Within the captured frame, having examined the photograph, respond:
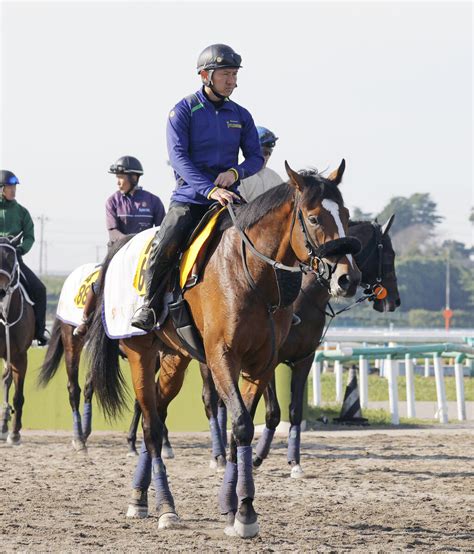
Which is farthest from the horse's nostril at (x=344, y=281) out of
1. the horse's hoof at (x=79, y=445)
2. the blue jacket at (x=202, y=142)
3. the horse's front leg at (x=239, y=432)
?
the horse's hoof at (x=79, y=445)

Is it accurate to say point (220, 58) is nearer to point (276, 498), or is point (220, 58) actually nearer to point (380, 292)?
point (276, 498)

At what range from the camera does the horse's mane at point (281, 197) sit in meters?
7.24

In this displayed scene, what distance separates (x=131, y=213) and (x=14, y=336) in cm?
289

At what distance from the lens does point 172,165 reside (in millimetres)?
8242

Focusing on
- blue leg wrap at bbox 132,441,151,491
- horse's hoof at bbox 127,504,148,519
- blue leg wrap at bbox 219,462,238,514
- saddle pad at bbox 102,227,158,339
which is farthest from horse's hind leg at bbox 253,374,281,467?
blue leg wrap at bbox 219,462,238,514

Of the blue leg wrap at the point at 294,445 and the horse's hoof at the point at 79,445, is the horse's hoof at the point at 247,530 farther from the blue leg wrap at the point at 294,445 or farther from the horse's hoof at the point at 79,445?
the horse's hoof at the point at 79,445

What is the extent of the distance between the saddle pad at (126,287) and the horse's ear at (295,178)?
71.7 inches

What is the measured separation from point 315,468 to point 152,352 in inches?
135

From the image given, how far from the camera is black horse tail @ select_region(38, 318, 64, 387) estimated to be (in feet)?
45.9

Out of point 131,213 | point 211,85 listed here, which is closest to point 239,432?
point 211,85

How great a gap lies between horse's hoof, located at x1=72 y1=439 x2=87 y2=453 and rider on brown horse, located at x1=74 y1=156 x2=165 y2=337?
130 centimetres

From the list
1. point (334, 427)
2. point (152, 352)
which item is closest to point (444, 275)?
point (334, 427)

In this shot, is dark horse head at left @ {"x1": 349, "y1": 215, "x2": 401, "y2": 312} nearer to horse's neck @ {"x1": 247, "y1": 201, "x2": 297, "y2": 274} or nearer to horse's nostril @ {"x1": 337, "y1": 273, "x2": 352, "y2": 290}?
horse's neck @ {"x1": 247, "y1": 201, "x2": 297, "y2": 274}

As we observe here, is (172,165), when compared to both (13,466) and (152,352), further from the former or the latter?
(13,466)
